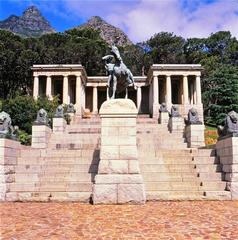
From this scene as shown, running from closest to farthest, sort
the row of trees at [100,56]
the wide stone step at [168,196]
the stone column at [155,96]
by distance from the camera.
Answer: the wide stone step at [168,196] → the stone column at [155,96] → the row of trees at [100,56]

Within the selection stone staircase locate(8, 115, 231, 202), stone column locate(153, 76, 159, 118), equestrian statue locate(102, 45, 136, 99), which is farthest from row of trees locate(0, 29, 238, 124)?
stone staircase locate(8, 115, 231, 202)

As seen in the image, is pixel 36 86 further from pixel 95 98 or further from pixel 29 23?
pixel 29 23

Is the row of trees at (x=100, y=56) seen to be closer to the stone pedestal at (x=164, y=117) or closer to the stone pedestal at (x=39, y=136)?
the stone pedestal at (x=164, y=117)

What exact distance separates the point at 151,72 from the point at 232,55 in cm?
2682

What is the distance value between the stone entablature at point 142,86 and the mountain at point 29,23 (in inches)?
4814

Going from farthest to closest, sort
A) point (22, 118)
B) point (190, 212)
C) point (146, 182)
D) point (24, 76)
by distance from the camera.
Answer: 1. point (24, 76)
2. point (22, 118)
3. point (146, 182)
4. point (190, 212)

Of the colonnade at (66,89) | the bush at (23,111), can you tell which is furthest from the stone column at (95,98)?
the bush at (23,111)

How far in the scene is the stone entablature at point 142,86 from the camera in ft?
136

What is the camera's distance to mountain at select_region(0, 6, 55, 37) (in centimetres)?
15950

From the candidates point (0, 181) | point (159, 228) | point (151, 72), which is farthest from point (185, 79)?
point (159, 228)

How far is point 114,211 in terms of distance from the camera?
824cm

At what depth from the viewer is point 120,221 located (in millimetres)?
6980

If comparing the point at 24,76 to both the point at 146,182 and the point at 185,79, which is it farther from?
the point at 146,182

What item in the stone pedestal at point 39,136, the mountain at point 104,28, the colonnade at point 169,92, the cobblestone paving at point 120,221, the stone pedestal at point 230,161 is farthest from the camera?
the mountain at point 104,28
